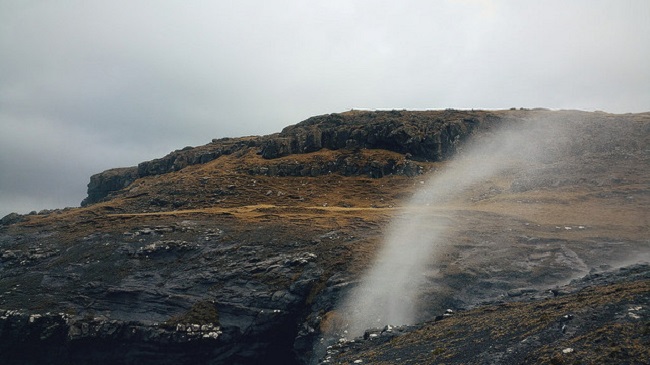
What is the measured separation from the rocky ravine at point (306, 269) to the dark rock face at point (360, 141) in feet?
23.4

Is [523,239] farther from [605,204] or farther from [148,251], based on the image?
[148,251]

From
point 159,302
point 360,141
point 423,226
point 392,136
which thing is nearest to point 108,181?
point 360,141

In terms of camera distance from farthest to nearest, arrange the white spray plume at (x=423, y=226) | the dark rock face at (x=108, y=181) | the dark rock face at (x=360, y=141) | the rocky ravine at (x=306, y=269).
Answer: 1. the dark rock face at (x=108, y=181)
2. the dark rock face at (x=360, y=141)
3. the white spray plume at (x=423, y=226)
4. the rocky ravine at (x=306, y=269)

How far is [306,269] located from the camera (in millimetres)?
41438

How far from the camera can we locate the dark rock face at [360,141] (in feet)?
246

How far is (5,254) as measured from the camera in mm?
49562

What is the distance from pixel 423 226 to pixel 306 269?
1471 centimetres

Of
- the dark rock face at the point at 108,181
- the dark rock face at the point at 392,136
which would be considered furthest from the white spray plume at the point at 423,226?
the dark rock face at the point at 108,181

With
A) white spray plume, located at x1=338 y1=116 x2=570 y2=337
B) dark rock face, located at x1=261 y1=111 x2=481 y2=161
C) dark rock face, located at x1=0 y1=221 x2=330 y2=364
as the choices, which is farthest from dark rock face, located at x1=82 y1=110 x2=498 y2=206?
dark rock face, located at x1=0 y1=221 x2=330 y2=364

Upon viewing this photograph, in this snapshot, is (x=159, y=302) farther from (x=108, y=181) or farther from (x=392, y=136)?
(x=108, y=181)

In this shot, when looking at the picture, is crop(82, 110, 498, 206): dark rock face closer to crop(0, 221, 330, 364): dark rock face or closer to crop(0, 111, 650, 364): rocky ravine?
crop(0, 111, 650, 364): rocky ravine

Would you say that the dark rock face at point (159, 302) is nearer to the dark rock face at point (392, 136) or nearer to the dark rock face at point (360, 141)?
the dark rock face at point (360, 141)

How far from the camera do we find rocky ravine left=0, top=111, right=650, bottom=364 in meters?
24.8

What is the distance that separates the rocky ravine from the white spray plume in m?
1.42
